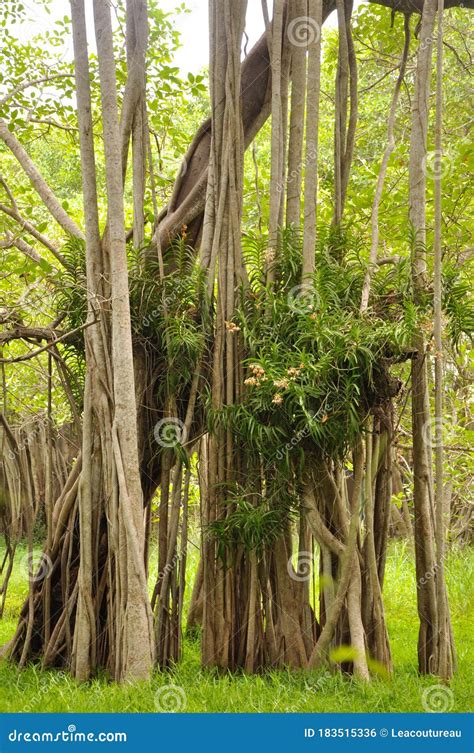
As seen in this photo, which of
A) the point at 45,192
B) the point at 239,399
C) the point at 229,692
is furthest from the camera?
the point at 45,192

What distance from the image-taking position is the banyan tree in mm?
3547

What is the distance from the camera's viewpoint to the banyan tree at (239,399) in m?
3.55

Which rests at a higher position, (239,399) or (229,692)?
(239,399)

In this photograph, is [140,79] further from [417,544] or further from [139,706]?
[139,706]

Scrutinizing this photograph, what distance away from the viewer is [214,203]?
4.07 m

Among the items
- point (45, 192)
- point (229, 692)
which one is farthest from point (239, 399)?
point (45, 192)

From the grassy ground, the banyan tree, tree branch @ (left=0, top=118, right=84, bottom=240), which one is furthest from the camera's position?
tree branch @ (left=0, top=118, right=84, bottom=240)

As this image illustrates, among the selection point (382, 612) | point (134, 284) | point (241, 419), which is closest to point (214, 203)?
point (134, 284)

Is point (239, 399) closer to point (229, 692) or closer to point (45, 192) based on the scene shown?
point (229, 692)

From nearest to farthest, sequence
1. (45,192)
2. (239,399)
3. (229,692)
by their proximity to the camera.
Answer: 1. (229,692)
2. (239,399)
3. (45,192)

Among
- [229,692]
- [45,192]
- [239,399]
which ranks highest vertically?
[45,192]

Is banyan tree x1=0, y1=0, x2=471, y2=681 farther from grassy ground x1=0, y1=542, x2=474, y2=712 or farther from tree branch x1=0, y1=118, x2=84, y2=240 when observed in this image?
tree branch x1=0, y1=118, x2=84, y2=240

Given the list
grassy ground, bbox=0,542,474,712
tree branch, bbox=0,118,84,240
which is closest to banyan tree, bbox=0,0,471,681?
grassy ground, bbox=0,542,474,712

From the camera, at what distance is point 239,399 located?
12.6 feet
